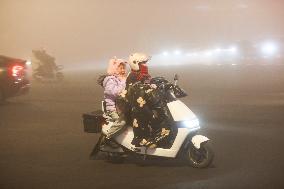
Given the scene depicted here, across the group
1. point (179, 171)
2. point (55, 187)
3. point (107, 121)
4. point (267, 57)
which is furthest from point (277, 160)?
point (267, 57)

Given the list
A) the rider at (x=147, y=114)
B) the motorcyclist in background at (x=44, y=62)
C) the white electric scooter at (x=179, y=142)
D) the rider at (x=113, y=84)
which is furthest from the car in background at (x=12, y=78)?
the motorcyclist in background at (x=44, y=62)

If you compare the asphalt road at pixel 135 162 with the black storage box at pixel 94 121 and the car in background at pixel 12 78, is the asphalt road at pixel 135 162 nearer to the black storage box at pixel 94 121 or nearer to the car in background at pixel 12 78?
the black storage box at pixel 94 121

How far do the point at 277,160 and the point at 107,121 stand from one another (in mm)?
2573

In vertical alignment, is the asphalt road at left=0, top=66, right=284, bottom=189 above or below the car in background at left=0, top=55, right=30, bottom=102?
below

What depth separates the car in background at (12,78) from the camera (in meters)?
16.2

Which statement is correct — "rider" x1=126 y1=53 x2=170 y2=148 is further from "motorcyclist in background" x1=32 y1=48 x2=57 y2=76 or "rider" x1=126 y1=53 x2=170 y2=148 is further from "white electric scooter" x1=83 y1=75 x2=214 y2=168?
"motorcyclist in background" x1=32 y1=48 x2=57 y2=76

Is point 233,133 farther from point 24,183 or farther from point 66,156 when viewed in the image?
point 24,183

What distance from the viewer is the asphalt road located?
6605 millimetres

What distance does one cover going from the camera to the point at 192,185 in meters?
6.31

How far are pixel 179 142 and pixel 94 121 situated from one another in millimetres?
1465

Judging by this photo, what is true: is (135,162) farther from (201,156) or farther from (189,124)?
(189,124)

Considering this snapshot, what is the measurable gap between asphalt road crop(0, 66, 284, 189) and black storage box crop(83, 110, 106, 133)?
519 mm

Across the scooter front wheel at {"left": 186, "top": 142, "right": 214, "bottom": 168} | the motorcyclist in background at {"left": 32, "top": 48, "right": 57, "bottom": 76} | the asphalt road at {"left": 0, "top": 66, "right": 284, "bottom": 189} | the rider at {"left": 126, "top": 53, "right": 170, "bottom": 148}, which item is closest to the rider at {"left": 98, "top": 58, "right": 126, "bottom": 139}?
the rider at {"left": 126, "top": 53, "right": 170, "bottom": 148}

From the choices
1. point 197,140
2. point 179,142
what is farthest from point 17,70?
point 197,140
